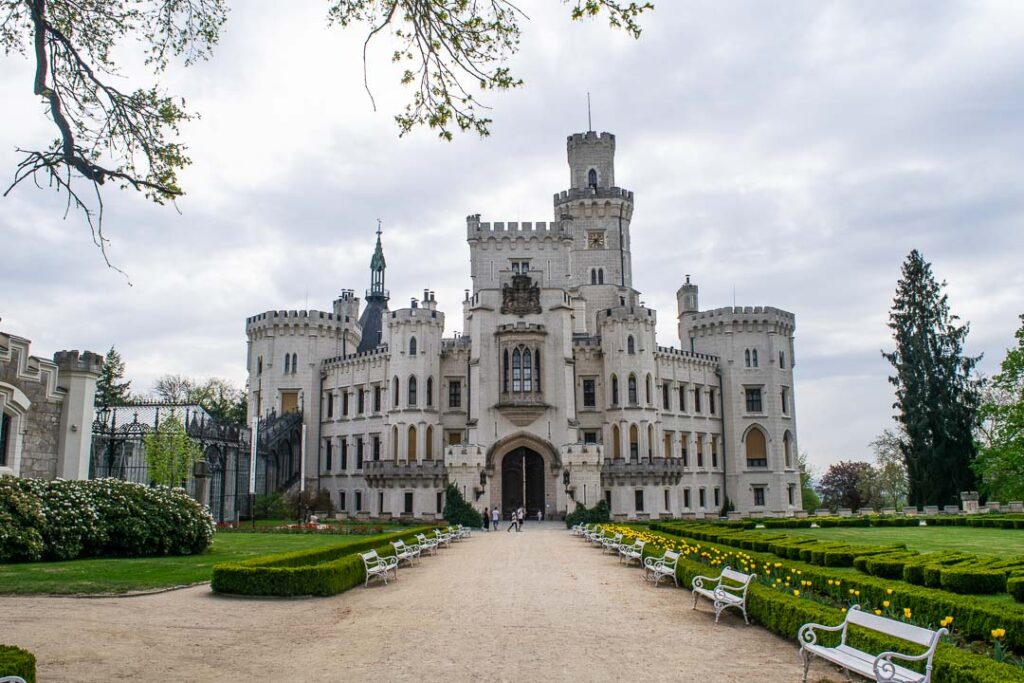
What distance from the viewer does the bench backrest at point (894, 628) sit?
793 cm

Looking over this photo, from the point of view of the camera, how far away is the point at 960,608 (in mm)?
10844

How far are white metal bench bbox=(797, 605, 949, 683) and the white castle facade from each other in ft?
126

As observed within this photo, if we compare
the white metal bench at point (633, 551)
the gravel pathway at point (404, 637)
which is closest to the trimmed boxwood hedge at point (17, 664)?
the gravel pathway at point (404, 637)

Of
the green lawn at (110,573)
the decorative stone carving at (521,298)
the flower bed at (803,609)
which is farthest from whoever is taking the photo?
the decorative stone carving at (521,298)

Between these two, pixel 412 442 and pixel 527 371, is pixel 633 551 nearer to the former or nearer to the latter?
pixel 527 371

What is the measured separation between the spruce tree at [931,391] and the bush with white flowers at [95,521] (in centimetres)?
4681

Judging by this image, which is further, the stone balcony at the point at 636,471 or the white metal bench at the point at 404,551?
the stone balcony at the point at 636,471

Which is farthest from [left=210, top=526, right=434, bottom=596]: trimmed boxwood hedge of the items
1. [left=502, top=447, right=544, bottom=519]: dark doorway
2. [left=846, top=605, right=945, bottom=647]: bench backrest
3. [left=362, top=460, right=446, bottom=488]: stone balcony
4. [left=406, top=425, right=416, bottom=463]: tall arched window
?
[left=406, top=425, right=416, bottom=463]: tall arched window

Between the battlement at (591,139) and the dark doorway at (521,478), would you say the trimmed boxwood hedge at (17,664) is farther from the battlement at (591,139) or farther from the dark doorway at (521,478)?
the battlement at (591,139)

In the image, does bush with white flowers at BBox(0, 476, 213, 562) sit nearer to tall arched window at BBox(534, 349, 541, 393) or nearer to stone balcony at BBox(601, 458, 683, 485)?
tall arched window at BBox(534, 349, 541, 393)

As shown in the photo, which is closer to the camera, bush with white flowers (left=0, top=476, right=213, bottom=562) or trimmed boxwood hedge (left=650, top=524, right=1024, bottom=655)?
trimmed boxwood hedge (left=650, top=524, right=1024, bottom=655)

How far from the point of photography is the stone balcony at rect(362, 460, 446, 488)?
1973 inches

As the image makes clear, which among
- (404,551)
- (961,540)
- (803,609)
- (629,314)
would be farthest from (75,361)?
(629,314)

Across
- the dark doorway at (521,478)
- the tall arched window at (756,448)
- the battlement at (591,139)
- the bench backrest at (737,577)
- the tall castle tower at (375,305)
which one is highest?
the battlement at (591,139)
